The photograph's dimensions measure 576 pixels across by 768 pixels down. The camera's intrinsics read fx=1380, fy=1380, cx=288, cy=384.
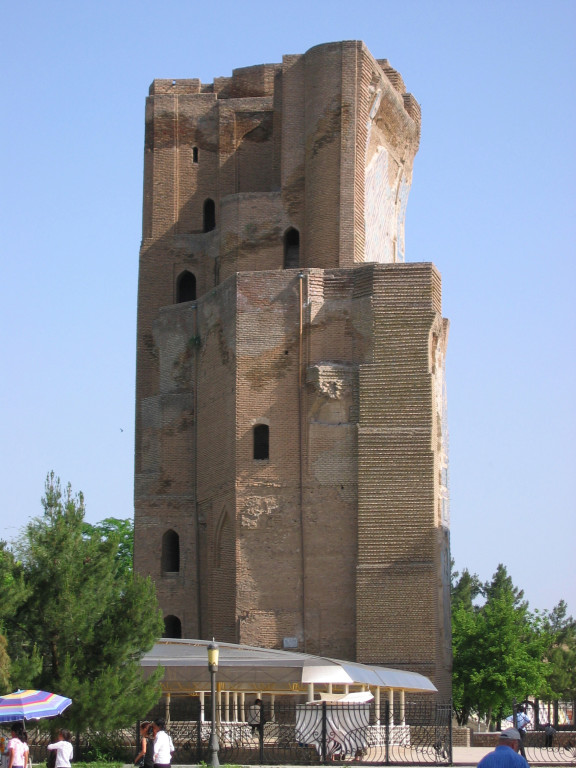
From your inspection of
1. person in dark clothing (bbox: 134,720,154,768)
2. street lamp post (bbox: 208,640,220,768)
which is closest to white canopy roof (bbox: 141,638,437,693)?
street lamp post (bbox: 208,640,220,768)

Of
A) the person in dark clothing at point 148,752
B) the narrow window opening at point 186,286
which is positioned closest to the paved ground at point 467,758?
the person in dark clothing at point 148,752

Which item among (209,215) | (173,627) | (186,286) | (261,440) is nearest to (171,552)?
(173,627)

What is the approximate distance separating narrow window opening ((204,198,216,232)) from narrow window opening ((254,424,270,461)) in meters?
7.42

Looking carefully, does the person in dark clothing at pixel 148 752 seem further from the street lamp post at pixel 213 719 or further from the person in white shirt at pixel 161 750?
the street lamp post at pixel 213 719

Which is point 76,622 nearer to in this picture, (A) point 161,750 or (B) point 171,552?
(A) point 161,750

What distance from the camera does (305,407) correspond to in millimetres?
29406

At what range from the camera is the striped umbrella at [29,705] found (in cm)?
1582

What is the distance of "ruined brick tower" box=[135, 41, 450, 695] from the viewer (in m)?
28.4

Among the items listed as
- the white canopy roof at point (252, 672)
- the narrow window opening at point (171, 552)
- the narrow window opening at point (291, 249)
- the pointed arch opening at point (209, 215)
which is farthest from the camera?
the pointed arch opening at point (209, 215)

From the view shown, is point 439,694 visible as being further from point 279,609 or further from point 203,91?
point 203,91

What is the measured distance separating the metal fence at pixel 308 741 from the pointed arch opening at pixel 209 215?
1599cm

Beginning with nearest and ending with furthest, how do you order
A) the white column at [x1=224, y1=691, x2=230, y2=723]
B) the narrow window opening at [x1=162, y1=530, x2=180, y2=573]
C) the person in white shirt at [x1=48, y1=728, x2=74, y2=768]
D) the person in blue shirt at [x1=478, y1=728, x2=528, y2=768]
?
1. the person in blue shirt at [x1=478, y1=728, x2=528, y2=768]
2. the person in white shirt at [x1=48, y1=728, x2=74, y2=768]
3. the white column at [x1=224, y1=691, x2=230, y2=723]
4. the narrow window opening at [x1=162, y1=530, x2=180, y2=573]

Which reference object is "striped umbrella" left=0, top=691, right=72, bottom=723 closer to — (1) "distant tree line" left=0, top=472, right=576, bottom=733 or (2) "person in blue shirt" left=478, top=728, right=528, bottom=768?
(1) "distant tree line" left=0, top=472, right=576, bottom=733

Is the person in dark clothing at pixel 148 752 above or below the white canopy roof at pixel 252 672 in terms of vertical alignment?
below
